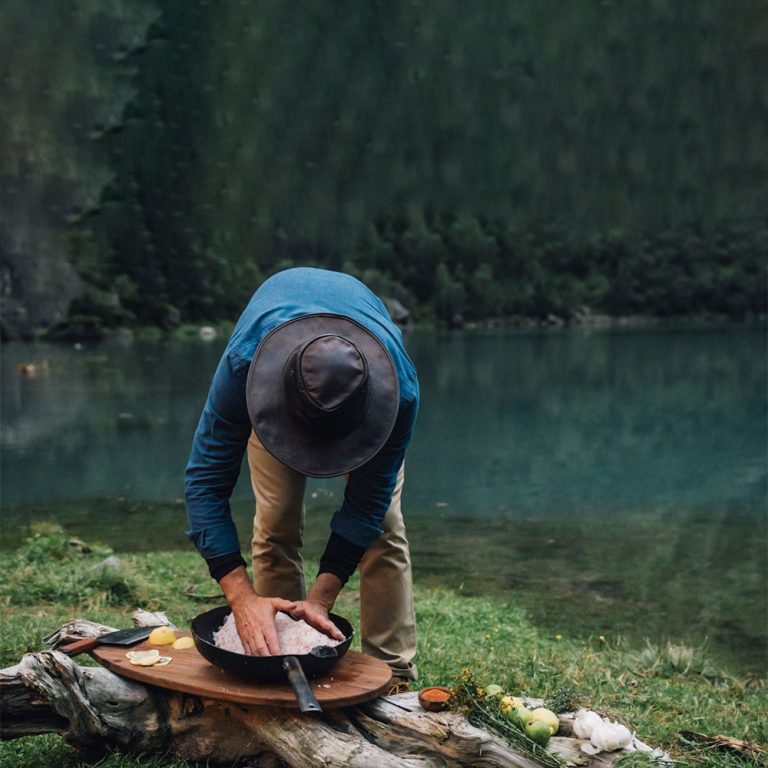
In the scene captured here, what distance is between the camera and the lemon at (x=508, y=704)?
4.20 meters

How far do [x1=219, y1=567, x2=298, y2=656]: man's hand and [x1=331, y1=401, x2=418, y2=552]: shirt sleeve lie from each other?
0.40 meters

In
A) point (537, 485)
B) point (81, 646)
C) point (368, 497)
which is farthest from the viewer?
point (537, 485)

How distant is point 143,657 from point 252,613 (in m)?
0.52

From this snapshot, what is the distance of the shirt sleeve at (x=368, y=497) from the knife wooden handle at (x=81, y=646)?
3.68ft

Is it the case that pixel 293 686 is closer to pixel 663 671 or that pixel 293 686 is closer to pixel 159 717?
pixel 159 717

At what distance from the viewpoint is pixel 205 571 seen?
8.62m

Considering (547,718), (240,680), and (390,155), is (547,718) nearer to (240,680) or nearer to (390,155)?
(240,680)

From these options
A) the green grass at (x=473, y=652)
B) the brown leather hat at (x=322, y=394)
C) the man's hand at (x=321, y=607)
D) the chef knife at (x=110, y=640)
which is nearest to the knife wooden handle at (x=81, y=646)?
the chef knife at (x=110, y=640)

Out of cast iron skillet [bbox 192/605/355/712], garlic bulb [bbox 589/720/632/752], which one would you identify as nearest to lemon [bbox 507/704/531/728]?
garlic bulb [bbox 589/720/632/752]

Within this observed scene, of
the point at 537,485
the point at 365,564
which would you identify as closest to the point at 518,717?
the point at 365,564

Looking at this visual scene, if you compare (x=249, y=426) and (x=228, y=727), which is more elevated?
(x=249, y=426)

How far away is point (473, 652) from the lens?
635 cm

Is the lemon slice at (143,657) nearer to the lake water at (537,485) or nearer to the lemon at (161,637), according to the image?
the lemon at (161,637)

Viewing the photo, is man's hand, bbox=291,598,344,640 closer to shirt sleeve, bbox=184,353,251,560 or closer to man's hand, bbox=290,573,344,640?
man's hand, bbox=290,573,344,640
